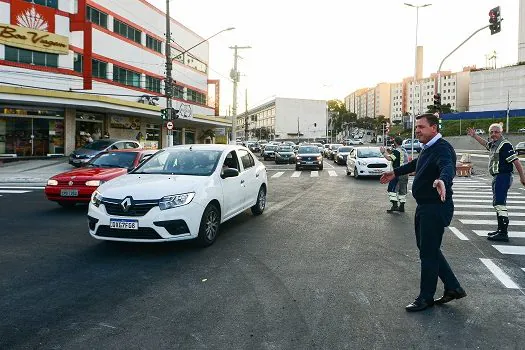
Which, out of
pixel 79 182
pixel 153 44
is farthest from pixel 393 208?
pixel 153 44

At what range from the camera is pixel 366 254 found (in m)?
6.85

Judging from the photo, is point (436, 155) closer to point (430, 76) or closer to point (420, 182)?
point (420, 182)

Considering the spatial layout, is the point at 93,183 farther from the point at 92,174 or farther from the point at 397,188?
the point at 397,188

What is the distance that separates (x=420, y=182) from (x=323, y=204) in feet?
25.8

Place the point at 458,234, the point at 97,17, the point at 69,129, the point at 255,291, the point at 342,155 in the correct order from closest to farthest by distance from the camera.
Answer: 1. the point at 255,291
2. the point at 458,234
3. the point at 69,129
4. the point at 97,17
5. the point at 342,155

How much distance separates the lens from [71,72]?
28906 millimetres

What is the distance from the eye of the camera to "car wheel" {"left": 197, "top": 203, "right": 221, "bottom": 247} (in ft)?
23.0

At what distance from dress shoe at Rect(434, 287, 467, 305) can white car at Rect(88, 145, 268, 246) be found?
3.52 m

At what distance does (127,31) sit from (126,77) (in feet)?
11.6

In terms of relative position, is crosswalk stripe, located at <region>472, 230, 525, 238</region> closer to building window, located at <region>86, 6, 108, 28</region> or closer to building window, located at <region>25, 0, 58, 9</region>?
building window, located at <region>25, 0, 58, 9</region>

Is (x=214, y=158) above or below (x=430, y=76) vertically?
below

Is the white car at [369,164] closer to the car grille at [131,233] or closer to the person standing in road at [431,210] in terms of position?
the car grille at [131,233]

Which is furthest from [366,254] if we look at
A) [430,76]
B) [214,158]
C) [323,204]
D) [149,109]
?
[430,76]

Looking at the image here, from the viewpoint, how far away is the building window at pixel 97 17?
31.0 metres
